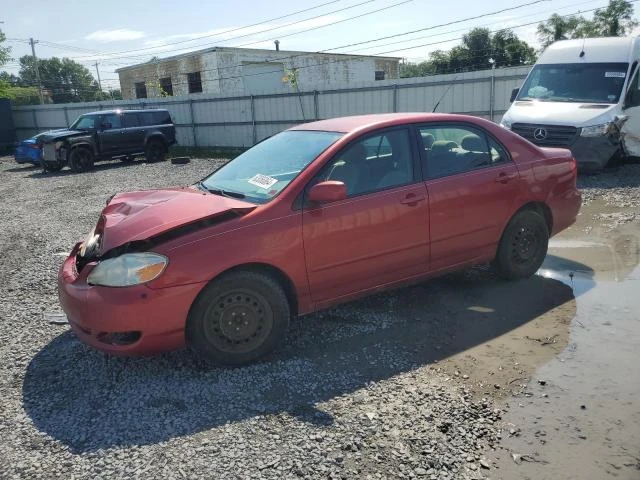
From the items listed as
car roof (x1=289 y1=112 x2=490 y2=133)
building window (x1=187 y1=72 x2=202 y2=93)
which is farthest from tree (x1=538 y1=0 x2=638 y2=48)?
car roof (x1=289 y1=112 x2=490 y2=133)

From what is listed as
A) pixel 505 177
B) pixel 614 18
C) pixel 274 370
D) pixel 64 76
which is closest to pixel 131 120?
pixel 505 177

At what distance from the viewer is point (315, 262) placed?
3.87 metres

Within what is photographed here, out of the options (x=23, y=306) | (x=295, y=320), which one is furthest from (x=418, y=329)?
(x=23, y=306)

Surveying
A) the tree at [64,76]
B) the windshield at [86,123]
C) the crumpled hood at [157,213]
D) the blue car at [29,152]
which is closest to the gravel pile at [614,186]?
the crumpled hood at [157,213]

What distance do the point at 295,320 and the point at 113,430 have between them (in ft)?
5.91

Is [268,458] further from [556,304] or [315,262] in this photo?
[556,304]

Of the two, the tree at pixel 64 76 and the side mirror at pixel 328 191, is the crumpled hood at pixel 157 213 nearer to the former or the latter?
the side mirror at pixel 328 191

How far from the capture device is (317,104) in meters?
18.1

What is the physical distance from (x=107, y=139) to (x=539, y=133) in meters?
13.1

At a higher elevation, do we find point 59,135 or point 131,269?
point 59,135

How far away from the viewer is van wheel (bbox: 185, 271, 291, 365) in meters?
3.55

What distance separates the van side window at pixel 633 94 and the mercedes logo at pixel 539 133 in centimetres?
172

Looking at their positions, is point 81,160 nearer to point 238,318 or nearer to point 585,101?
point 585,101

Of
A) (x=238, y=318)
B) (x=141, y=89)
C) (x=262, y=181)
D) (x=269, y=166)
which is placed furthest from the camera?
(x=141, y=89)
